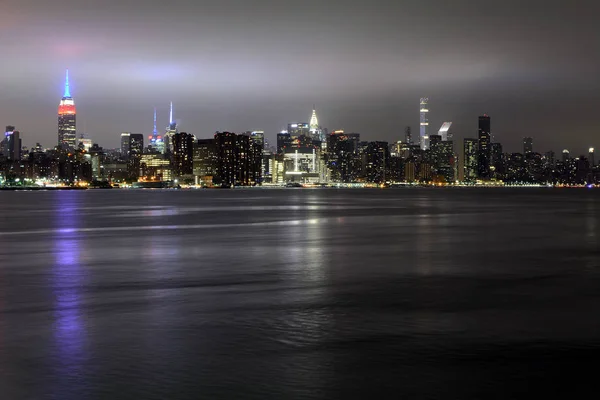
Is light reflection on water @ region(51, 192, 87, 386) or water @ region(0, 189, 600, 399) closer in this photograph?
water @ region(0, 189, 600, 399)

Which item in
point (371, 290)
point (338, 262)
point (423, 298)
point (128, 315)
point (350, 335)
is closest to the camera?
point (350, 335)

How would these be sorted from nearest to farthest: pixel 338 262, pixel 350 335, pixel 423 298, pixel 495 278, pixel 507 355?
pixel 507 355, pixel 350 335, pixel 423 298, pixel 495 278, pixel 338 262

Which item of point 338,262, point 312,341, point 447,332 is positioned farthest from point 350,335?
point 338,262

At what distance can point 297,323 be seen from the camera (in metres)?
18.2

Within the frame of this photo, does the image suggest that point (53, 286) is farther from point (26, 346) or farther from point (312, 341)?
point (312, 341)

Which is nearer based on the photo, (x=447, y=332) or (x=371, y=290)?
(x=447, y=332)

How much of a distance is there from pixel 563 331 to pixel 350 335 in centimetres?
517

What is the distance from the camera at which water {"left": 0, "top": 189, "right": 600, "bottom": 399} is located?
500 inches

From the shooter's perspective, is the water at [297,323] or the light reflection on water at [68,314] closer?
the water at [297,323]

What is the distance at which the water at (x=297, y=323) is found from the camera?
1269cm

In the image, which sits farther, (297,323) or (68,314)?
(68,314)

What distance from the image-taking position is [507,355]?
47.8 ft

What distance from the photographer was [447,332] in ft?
55.7

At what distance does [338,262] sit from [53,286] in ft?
42.2
